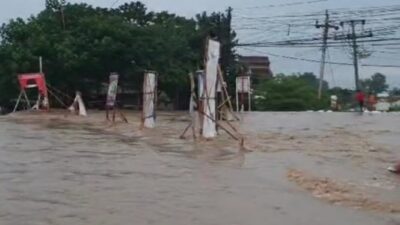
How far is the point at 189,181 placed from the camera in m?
12.0

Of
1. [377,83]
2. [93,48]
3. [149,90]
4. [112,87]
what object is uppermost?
[93,48]

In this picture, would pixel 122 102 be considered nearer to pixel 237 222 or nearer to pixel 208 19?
pixel 208 19

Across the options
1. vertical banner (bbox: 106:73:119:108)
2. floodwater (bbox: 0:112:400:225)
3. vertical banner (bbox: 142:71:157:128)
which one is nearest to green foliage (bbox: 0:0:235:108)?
vertical banner (bbox: 106:73:119:108)

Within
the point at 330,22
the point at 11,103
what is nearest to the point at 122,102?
the point at 11,103

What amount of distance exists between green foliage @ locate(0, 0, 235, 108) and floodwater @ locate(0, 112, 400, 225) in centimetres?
2275

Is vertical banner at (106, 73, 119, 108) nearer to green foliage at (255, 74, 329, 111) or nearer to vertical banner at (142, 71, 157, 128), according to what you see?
vertical banner at (142, 71, 157, 128)

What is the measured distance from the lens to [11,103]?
48969 mm

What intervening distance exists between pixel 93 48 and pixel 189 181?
32.8 metres

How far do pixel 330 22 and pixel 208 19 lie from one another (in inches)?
481

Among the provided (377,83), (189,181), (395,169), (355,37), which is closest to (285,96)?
(355,37)

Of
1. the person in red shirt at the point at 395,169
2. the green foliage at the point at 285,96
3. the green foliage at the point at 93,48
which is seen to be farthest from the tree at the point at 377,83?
the person in red shirt at the point at 395,169

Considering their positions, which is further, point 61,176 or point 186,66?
point 186,66

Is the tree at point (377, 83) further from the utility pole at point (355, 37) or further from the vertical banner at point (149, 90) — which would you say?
the vertical banner at point (149, 90)

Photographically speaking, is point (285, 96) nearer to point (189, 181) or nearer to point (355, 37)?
point (355, 37)
